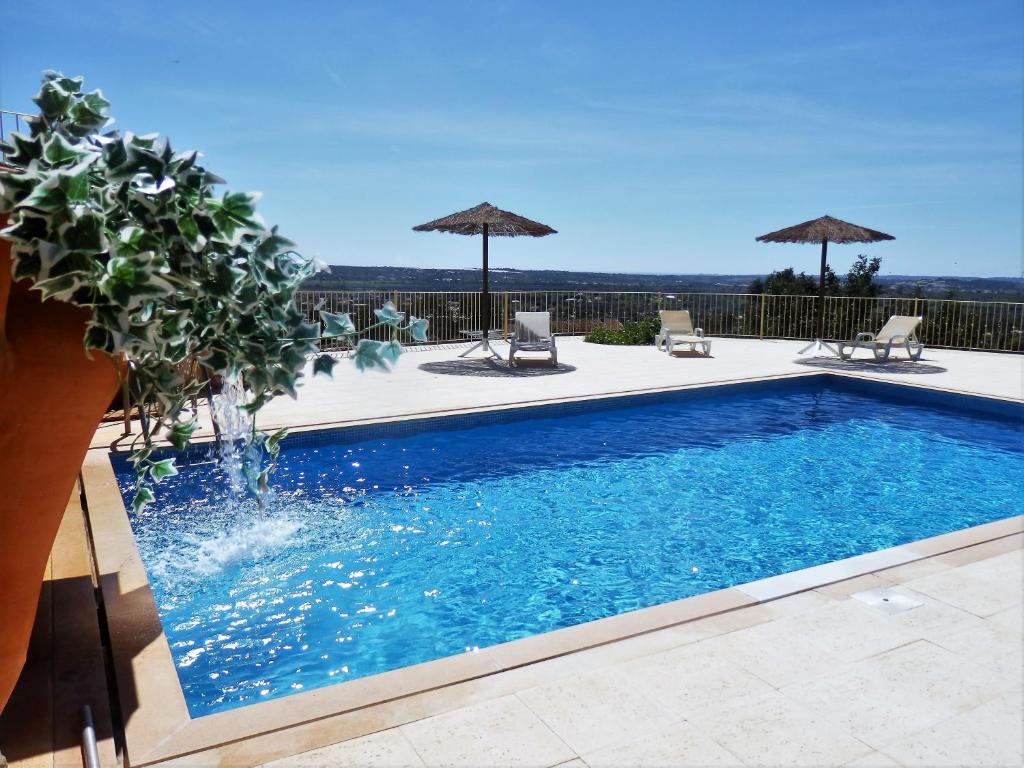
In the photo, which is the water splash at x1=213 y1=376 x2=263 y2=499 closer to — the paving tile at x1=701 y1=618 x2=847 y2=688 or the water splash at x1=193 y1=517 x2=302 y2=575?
the water splash at x1=193 y1=517 x2=302 y2=575

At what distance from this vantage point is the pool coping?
2287 mm

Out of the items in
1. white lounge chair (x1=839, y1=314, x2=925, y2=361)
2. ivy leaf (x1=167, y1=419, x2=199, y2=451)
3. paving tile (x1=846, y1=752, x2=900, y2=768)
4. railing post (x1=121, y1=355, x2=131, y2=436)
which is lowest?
paving tile (x1=846, y1=752, x2=900, y2=768)

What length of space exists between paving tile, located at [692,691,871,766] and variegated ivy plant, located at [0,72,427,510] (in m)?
1.90

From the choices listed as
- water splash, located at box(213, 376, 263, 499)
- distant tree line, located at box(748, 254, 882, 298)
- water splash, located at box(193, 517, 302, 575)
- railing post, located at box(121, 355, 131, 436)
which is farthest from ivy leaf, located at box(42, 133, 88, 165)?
distant tree line, located at box(748, 254, 882, 298)

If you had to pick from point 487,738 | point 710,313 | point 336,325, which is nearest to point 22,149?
point 336,325

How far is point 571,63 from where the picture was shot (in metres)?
19.1

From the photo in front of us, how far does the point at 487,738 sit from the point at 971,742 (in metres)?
1.57

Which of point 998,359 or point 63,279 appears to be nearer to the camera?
point 63,279

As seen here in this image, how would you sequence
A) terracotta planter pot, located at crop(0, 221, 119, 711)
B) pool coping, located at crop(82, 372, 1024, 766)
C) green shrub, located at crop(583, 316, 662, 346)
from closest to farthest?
terracotta planter pot, located at crop(0, 221, 119, 711) < pool coping, located at crop(82, 372, 1024, 766) < green shrub, located at crop(583, 316, 662, 346)

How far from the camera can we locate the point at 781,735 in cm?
232

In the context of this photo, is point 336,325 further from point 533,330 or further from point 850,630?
point 533,330

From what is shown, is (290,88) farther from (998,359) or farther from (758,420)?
(998,359)

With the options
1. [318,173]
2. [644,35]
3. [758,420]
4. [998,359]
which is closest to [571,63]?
[644,35]

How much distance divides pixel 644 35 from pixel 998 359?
36.2ft
